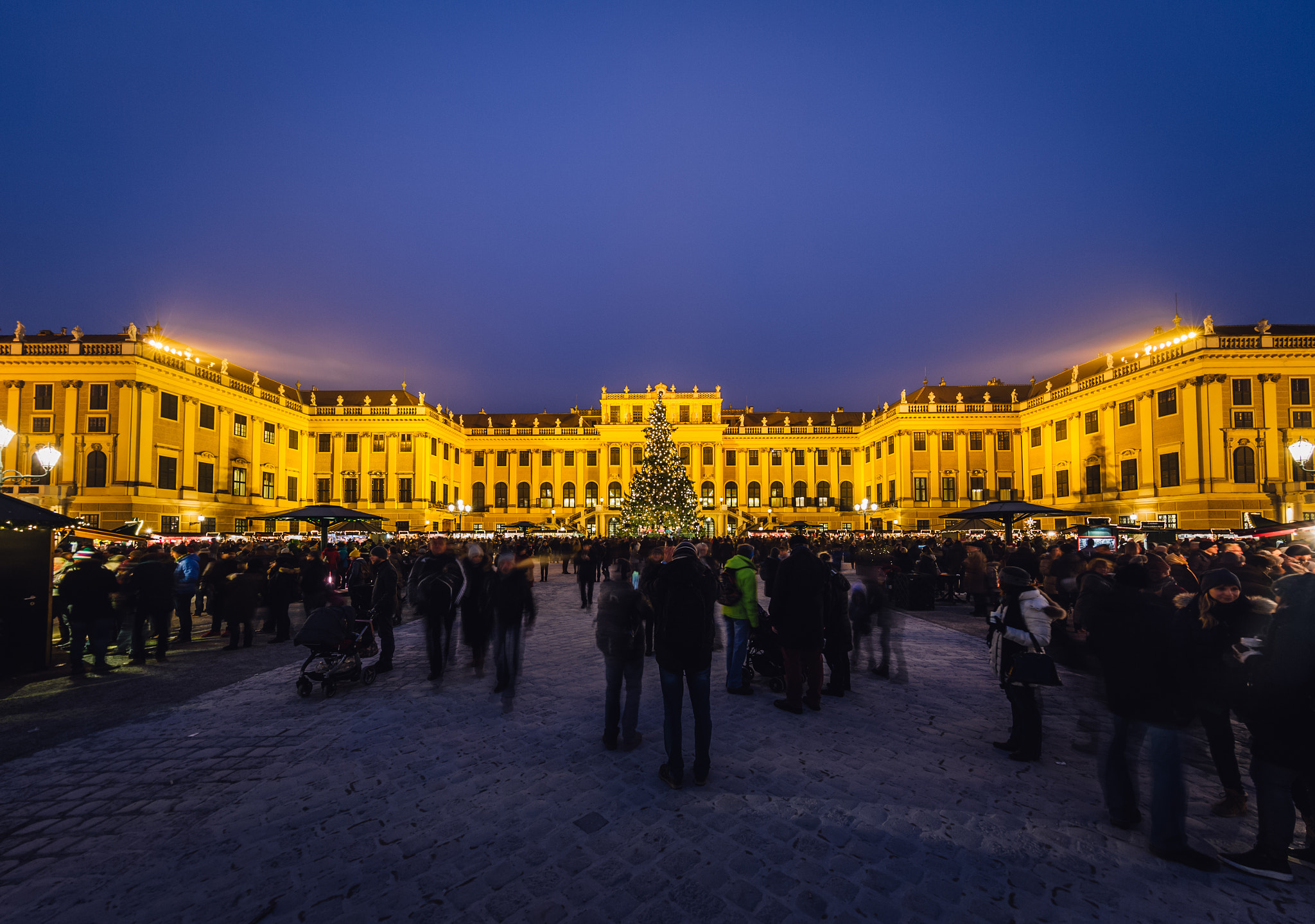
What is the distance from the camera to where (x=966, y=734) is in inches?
236

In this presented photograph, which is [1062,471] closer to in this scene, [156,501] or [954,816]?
[954,816]

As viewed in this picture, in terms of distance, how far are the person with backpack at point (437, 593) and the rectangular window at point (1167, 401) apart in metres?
42.4

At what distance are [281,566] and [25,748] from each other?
571 cm

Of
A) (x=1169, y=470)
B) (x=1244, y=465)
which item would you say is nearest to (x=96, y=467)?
(x=1169, y=470)

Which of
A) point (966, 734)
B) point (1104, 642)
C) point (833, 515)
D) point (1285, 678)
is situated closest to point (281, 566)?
point (966, 734)

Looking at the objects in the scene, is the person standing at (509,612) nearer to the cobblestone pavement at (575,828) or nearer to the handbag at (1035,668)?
the cobblestone pavement at (575,828)

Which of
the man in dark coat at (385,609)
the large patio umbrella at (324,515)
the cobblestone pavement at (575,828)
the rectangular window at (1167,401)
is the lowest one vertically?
the cobblestone pavement at (575,828)

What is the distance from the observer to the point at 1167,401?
36625 millimetres

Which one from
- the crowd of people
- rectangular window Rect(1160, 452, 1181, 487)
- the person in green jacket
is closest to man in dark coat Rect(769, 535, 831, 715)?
the crowd of people

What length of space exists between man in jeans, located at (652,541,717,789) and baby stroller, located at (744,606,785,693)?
290 cm

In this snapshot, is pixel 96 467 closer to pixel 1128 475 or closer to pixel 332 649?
pixel 332 649

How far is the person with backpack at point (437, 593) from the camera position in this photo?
8070mm

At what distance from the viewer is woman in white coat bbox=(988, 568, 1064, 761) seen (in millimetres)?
5246

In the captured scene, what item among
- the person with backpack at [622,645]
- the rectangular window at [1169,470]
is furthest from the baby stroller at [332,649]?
the rectangular window at [1169,470]
